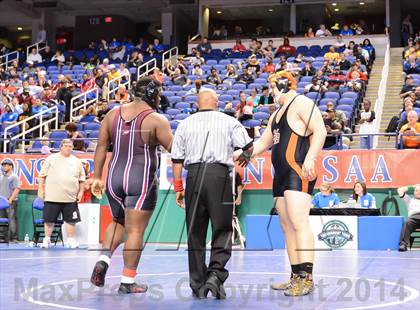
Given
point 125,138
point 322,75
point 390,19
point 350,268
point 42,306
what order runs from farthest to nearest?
point 390,19 → point 322,75 → point 350,268 → point 125,138 → point 42,306

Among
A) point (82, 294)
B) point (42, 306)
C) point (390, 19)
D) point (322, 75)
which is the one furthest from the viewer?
point (390, 19)

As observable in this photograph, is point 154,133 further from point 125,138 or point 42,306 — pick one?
point 42,306

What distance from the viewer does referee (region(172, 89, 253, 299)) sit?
20.4ft

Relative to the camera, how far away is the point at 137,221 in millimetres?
6297

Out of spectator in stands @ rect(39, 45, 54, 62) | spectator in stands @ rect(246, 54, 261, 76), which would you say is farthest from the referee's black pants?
spectator in stands @ rect(39, 45, 54, 62)

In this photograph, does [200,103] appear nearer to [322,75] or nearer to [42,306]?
[42,306]

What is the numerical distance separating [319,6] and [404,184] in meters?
19.8

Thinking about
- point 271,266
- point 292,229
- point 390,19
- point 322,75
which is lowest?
point 271,266

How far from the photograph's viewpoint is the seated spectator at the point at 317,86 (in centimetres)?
1936

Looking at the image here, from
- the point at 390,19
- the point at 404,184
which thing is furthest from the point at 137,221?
the point at 390,19

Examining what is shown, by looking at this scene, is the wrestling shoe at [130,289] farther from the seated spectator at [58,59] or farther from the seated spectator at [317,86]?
the seated spectator at [58,59]

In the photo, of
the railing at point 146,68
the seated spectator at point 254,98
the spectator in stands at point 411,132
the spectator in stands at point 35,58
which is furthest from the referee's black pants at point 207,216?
the spectator in stands at point 35,58

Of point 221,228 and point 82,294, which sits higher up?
point 221,228

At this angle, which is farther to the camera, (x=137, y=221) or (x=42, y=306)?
(x=137, y=221)
